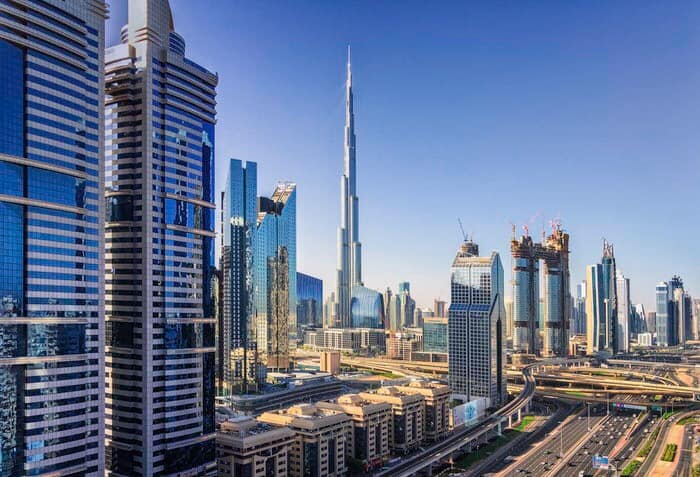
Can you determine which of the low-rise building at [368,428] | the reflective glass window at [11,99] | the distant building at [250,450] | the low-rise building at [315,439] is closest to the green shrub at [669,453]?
the low-rise building at [368,428]

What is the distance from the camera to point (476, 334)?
424 ft

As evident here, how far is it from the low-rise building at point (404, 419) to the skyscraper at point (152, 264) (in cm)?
3319

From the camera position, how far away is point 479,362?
129 metres

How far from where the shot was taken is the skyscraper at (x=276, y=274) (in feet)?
466

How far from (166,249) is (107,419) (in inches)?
700

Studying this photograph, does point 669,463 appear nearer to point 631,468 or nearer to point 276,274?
point 631,468

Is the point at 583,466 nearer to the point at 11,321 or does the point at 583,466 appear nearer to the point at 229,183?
the point at 11,321

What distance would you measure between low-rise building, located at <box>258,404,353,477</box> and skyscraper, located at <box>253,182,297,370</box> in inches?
2298

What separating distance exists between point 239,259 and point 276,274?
14.7 metres

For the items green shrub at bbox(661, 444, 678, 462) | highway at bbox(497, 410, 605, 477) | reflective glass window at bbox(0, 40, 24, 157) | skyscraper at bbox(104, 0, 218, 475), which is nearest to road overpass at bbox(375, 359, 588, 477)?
highway at bbox(497, 410, 605, 477)

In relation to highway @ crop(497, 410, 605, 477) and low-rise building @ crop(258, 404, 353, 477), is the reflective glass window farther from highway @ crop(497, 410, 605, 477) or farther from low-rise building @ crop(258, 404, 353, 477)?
highway @ crop(497, 410, 605, 477)

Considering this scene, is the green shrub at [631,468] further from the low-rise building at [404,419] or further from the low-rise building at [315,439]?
the low-rise building at [315,439]

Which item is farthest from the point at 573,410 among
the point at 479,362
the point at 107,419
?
the point at 107,419

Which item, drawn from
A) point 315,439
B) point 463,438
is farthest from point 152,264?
point 463,438
